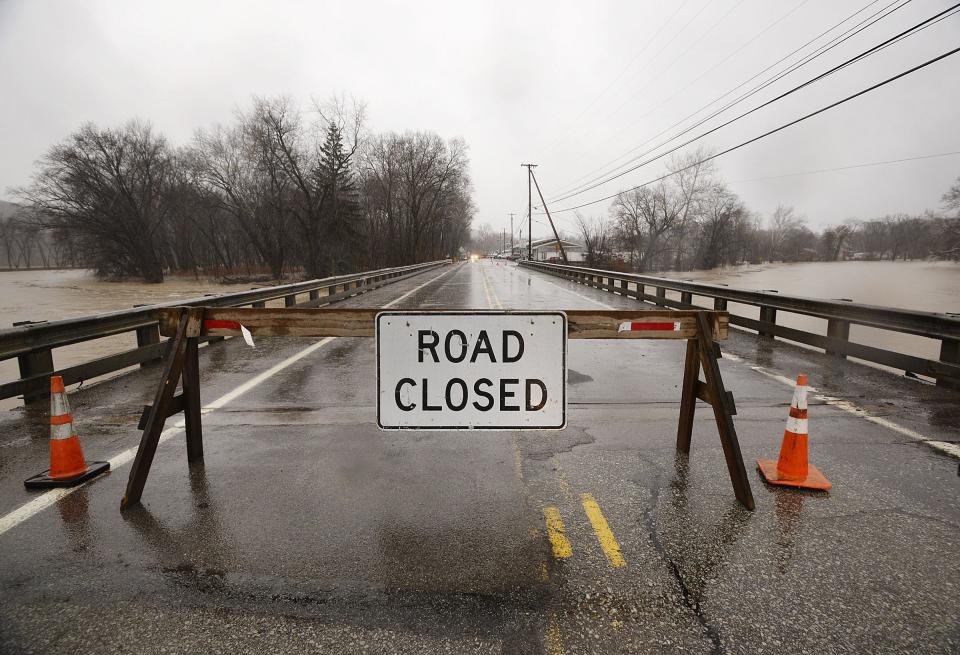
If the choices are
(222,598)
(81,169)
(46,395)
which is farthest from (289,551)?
(81,169)

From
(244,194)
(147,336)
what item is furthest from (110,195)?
(147,336)

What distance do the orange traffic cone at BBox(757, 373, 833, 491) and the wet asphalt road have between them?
0.13 meters

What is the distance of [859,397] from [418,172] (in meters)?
64.0

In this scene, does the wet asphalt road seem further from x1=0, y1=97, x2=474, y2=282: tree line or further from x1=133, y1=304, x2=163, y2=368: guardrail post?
x1=0, y1=97, x2=474, y2=282: tree line

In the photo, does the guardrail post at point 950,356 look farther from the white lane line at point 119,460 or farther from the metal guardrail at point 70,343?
the metal guardrail at point 70,343

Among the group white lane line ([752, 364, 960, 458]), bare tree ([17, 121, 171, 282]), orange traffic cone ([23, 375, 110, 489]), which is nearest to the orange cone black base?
orange traffic cone ([23, 375, 110, 489])

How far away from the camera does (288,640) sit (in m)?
2.23

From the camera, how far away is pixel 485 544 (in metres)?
2.99

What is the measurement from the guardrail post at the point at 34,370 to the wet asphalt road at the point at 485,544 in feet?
2.22

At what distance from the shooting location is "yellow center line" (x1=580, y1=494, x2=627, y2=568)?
9.28 feet

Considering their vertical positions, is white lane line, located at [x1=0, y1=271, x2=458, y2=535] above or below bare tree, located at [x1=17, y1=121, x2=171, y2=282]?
below

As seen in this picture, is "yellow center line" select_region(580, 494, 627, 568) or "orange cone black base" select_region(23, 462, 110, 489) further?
"orange cone black base" select_region(23, 462, 110, 489)

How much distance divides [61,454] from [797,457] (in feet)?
18.3

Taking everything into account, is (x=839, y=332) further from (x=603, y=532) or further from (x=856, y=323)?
(x=603, y=532)
